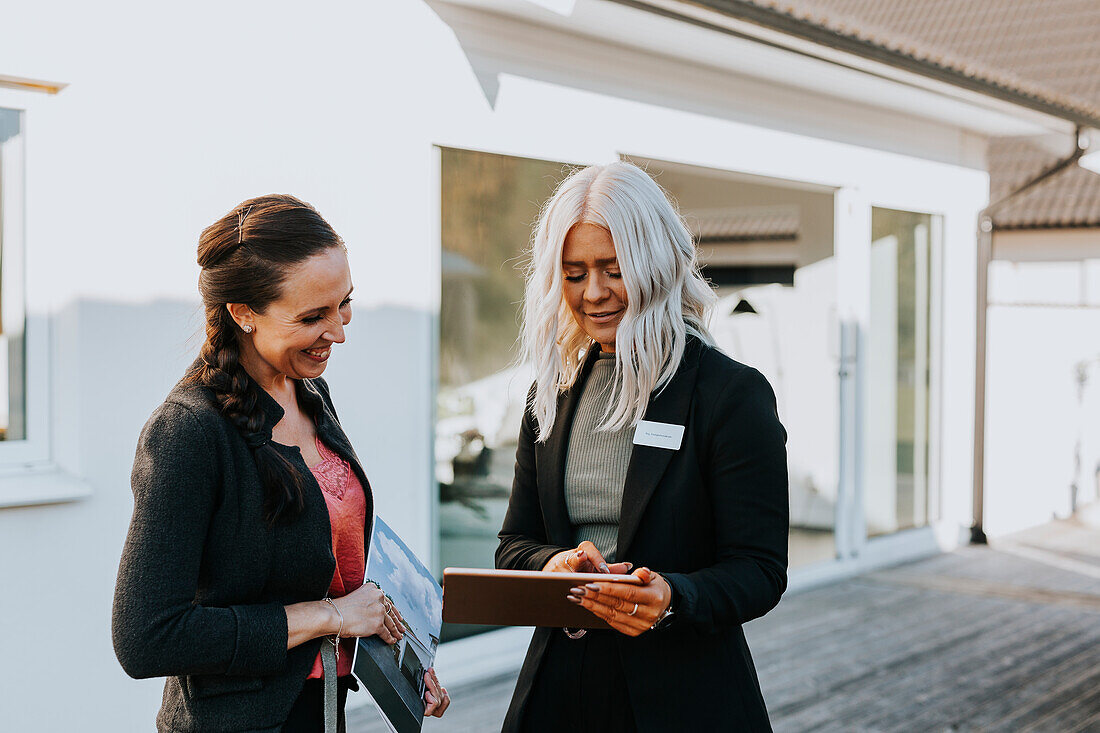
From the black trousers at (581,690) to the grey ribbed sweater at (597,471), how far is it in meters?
0.16

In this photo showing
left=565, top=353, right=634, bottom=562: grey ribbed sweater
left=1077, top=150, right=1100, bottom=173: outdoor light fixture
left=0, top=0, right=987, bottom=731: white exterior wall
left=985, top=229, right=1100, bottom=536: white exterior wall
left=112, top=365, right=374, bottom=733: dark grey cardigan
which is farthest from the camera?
left=985, top=229, right=1100, bottom=536: white exterior wall

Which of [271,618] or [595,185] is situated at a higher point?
[595,185]

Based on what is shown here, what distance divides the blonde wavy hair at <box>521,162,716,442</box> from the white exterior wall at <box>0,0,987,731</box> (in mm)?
1657

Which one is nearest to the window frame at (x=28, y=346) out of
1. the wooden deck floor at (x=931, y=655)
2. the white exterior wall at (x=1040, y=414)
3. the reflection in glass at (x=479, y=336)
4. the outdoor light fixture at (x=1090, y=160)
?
the wooden deck floor at (x=931, y=655)

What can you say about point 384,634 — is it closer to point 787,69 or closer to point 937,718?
point 937,718

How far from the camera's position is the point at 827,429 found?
7473 millimetres

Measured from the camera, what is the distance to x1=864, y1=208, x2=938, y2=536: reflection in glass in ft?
25.1

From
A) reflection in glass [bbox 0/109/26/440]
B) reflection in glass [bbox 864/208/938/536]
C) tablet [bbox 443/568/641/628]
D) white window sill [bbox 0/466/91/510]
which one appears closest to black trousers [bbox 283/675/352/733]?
tablet [bbox 443/568/641/628]

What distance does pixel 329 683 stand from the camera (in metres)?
1.72

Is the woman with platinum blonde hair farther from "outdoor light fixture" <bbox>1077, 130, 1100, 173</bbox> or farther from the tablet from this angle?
"outdoor light fixture" <bbox>1077, 130, 1100, 173</bbox>

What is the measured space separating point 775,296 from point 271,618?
7243 millimetres

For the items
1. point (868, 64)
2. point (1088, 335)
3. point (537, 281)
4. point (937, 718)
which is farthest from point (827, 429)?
point (537, 281)

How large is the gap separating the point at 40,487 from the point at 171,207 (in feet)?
3.36

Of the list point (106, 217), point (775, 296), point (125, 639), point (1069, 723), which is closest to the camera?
point (125, 639)
